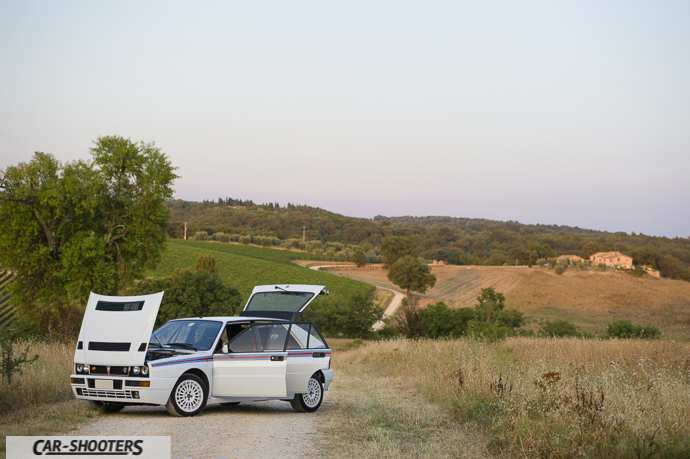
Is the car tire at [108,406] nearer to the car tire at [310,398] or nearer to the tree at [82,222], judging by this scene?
the car tire at [310,398]

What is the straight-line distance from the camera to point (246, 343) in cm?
1033

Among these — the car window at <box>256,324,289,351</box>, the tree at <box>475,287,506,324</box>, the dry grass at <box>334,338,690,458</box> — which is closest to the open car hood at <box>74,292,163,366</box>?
the car window at <box>256,324,289,351</box>

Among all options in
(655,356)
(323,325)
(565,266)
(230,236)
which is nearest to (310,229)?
(230,236)

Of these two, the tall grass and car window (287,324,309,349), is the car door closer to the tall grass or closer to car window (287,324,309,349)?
car window (287,324,309,349)

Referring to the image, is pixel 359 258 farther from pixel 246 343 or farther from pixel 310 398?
pixel 246 343

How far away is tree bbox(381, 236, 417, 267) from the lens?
11319cm

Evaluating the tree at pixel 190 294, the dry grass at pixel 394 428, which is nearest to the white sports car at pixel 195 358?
the dry grass at pixel 394 428

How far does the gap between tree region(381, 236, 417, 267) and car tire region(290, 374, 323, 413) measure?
101 metres

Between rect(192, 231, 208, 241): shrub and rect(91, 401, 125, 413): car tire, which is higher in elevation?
rect(192, 231, 208, 241): shrub

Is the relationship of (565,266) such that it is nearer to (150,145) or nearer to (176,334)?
(150,145)

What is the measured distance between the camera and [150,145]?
37.3 metres

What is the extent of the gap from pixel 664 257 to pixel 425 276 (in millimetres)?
57995

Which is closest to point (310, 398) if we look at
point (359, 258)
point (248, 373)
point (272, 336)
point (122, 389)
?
point (272, 336)

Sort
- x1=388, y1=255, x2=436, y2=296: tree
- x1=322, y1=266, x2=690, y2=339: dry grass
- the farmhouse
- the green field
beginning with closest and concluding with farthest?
x1=322, y1=266, x2=690, y2=339: dry grass → the green field → x1=388, y1=255, x2=436, y2=296: tree → the farmhouse
